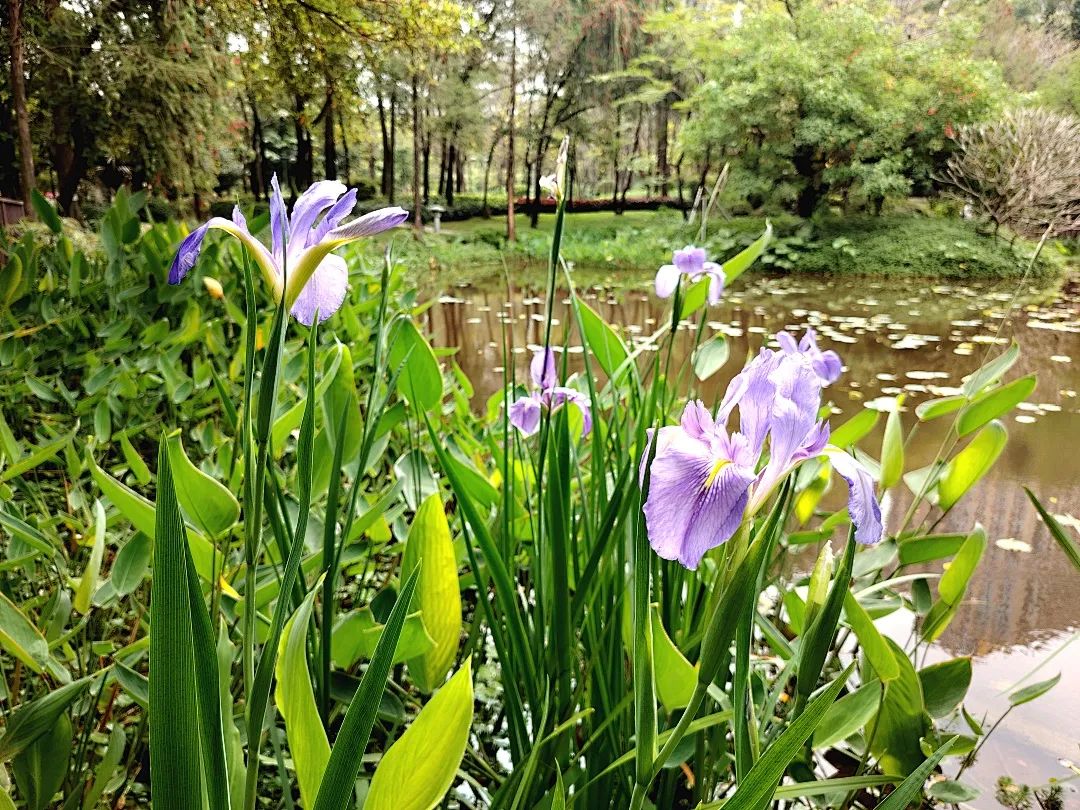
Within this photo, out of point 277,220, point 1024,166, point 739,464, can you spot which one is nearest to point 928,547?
point 739,464

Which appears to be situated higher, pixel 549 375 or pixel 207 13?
pixel 207 13

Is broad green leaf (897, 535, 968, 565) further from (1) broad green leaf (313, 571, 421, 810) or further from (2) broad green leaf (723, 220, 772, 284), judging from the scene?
(1) broad green leaf (313, 571, 421, 810)

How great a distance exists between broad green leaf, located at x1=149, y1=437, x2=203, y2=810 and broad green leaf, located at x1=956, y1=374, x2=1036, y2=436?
110 cm

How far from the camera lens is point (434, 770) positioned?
0.40 m

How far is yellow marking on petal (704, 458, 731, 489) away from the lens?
414 mm

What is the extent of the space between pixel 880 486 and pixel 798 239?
10132mm

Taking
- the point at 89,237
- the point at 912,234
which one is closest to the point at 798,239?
the point at 912,234

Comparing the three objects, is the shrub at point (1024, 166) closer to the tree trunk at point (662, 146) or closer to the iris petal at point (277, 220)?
the tree trunk at point (662, 146)

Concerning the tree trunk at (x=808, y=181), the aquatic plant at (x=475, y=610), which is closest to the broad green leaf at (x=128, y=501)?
the aquatic plant at (x=475, y=610)

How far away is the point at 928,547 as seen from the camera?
1051 mm

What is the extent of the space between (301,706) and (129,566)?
0.42 metres

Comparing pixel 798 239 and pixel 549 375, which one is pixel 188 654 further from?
pixel 798 239

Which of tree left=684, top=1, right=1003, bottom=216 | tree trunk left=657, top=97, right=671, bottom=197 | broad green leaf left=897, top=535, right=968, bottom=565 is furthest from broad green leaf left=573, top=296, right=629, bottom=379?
A: tree trunk left=657, top=97, right=671, bottom=197

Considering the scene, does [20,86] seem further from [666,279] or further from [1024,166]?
[1024,166]
